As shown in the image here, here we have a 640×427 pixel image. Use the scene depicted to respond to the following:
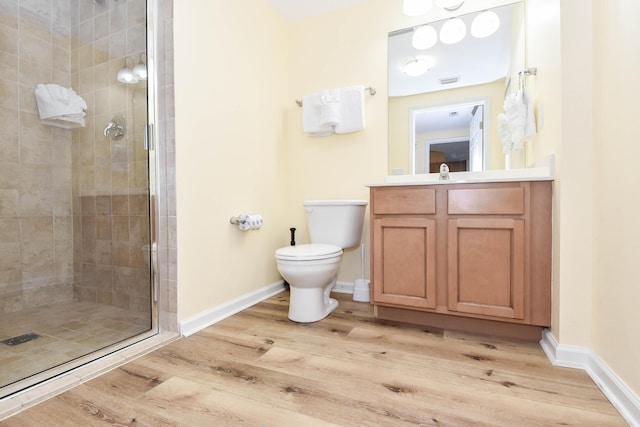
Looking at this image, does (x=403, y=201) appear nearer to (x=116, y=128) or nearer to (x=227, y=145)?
(x=227, y=145)

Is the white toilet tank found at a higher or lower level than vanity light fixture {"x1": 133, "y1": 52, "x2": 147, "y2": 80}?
lower

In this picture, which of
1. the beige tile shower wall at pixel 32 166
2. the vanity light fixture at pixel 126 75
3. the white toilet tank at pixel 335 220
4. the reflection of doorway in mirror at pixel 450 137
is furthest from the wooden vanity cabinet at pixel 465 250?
the beige tile shower wall at pixel 32 166

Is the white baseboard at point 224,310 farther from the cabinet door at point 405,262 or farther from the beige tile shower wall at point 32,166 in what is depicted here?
the beige tile shower wall at point 32,166

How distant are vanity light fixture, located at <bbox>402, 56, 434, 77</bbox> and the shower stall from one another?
5.47 feet

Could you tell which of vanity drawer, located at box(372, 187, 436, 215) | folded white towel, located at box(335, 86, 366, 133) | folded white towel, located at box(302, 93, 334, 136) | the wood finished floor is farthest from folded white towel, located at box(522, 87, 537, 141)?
folded white towel, located at box(302, 93, 334, 136)

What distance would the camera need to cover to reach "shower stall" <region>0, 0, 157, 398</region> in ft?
5.78

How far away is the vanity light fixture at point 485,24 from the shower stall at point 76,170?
78.8 inches

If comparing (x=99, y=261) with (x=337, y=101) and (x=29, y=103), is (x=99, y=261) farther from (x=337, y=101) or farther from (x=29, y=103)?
(x=337, y=101)

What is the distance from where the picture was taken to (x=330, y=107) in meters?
2.28

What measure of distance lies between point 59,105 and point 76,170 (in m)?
0.45

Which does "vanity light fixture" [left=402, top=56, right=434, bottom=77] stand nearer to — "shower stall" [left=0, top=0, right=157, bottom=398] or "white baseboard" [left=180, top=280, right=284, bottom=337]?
"shower stall" [left=0, top=0, right=157, bottom=398]

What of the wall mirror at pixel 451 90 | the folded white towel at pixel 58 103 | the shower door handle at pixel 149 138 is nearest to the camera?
the shower door handle at pixel 149 138

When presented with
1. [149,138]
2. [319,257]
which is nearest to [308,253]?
[319,257]

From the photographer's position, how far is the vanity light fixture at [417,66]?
85.5 inches
